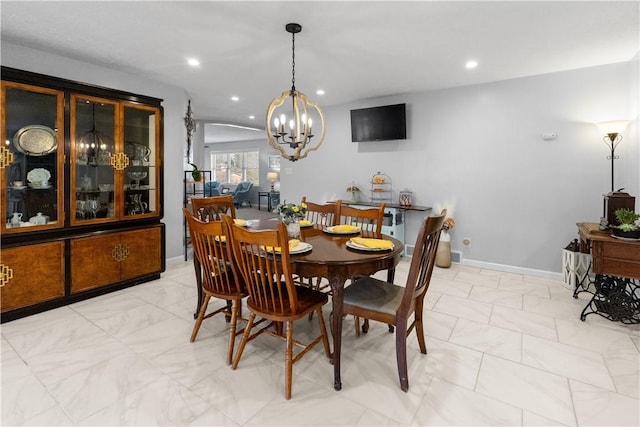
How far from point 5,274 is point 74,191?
0.87 meters

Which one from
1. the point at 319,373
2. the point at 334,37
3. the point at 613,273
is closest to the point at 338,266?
the point at 319,373

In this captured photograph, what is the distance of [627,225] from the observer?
260cm

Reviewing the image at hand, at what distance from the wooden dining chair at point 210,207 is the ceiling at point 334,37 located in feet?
4.80

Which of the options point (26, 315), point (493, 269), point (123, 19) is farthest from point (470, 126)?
point (26, 315)

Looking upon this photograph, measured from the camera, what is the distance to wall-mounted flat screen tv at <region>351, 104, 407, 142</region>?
4828 millimetres

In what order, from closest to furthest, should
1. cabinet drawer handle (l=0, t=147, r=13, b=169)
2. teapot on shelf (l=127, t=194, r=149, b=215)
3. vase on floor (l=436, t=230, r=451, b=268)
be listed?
cabinet drawer handle (l=0, t=147, r=13, b=169)
teapot on shelf (l=127, t=194, r=149, b=215)
vase on floor (l=436, t=230, r=451, b=268)

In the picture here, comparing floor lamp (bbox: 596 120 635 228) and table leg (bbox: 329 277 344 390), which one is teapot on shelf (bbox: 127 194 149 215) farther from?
floor lamp (bbox: 596 120 635 228)

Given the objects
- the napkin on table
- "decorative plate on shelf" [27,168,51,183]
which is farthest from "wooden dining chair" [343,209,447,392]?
"decorative plate on shelf" [27,168,51,183]

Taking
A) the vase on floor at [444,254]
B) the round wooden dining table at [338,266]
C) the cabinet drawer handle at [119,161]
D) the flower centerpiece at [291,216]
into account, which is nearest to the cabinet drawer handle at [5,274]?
the cabinet drawer handle at [119,161]

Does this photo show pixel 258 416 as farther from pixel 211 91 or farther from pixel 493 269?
pixel 211 91

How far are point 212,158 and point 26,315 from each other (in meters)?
11.4

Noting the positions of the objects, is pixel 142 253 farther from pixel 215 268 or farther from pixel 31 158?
pixel 215 268

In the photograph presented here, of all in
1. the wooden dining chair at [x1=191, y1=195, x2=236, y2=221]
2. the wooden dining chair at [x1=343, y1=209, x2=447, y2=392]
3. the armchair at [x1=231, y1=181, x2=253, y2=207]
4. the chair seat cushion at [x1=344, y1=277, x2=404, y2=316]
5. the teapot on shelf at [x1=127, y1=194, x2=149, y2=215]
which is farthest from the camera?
the armchair at [x1=231, y1=181, x2=253, y2=207]

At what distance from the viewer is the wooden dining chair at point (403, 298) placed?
6.11ft
